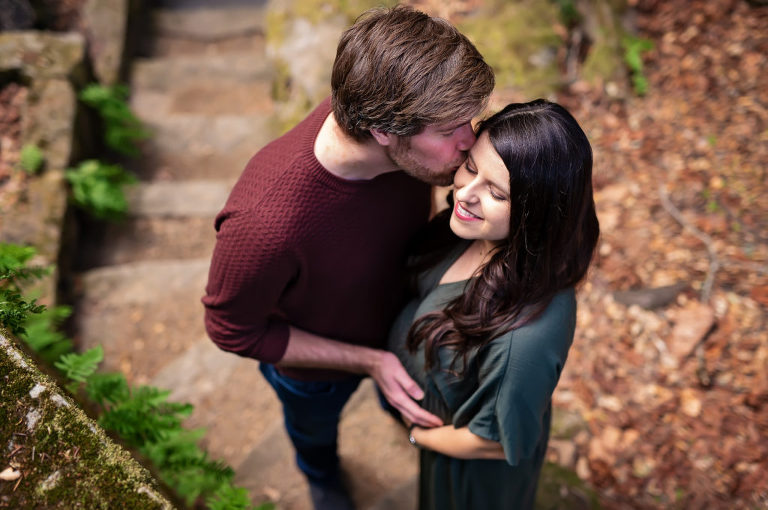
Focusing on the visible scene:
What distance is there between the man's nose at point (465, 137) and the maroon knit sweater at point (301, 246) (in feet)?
1.18

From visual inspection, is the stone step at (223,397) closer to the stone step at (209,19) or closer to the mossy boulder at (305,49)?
the mossy boulder at (305,49)

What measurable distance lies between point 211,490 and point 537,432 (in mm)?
2067

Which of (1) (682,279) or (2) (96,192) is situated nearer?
(1) (682,279)

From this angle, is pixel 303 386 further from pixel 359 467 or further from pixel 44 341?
pixel 44 341

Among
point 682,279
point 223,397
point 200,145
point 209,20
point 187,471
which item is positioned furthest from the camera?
point 209,20

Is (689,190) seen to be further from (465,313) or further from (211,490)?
(211,490)

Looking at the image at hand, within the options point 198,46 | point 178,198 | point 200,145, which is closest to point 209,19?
point 198,46

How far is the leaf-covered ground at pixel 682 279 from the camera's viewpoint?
140 inches

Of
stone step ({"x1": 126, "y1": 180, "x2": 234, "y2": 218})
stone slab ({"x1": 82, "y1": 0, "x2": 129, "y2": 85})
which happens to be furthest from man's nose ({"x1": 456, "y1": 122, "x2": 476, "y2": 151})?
stone slab ({"x1": 82, "y1": 0, "x2": 129, "y2": 85})

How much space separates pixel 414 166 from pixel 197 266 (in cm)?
369

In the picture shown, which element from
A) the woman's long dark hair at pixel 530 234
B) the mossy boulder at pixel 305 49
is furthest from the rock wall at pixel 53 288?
the mossy boulder at pixel 305 49

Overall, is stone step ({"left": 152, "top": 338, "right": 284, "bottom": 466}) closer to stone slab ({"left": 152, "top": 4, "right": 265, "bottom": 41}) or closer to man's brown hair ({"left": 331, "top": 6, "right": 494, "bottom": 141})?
man's brown hair ({"left": 331, "top": 6, "right": 494, "bottom": 141})

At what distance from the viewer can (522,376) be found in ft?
6.20

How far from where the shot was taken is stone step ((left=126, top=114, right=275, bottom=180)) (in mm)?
6512
